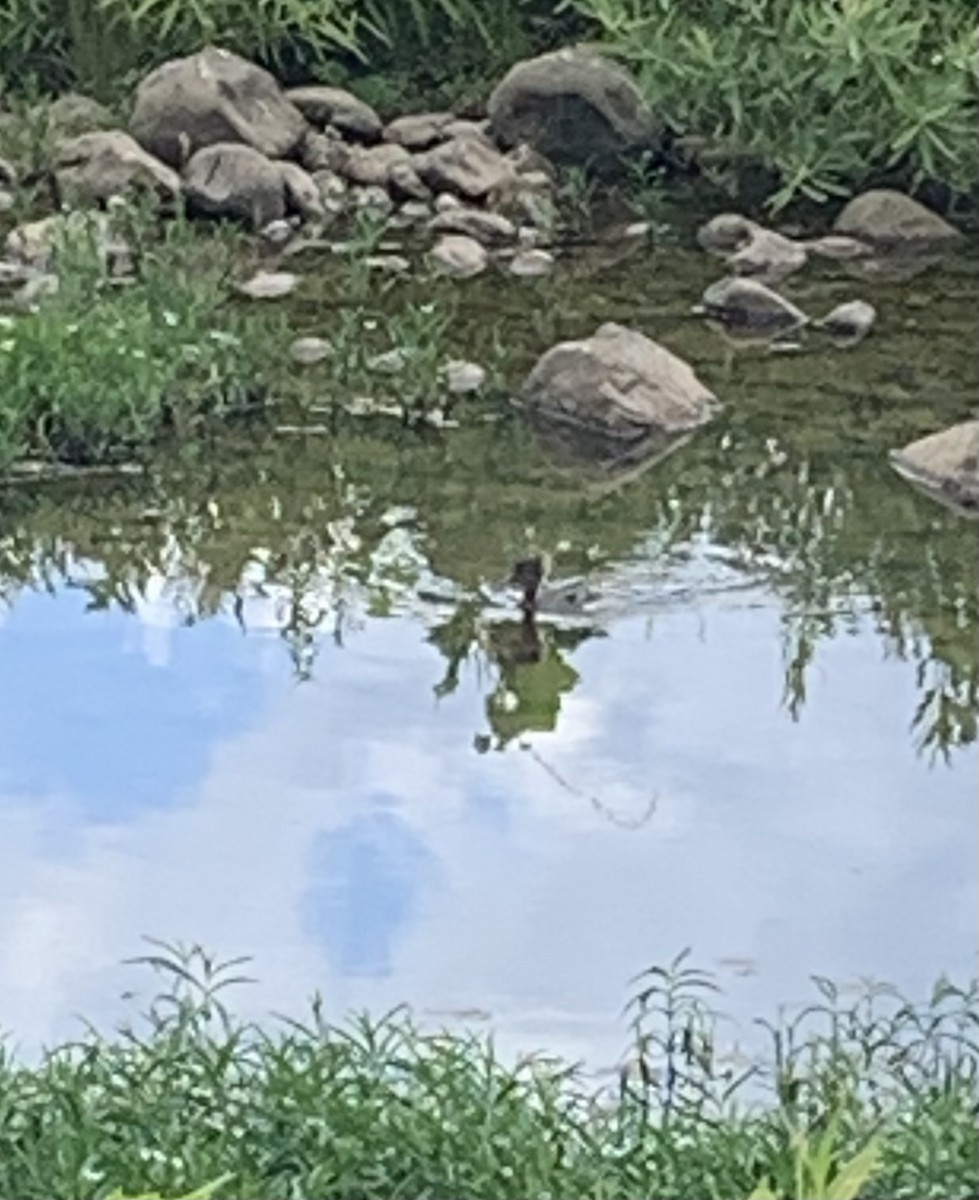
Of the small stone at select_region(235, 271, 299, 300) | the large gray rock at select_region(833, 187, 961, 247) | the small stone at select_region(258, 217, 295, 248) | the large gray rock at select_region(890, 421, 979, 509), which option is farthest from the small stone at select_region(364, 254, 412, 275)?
the large gray rock at select_region(890, 421, 979, 509)

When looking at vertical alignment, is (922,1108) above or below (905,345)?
above

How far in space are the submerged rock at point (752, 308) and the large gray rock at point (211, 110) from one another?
5.75ft

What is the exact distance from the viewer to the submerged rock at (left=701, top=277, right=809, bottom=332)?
24.2 feet

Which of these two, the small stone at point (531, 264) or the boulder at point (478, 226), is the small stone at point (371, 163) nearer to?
the boulder at point (478, 226)

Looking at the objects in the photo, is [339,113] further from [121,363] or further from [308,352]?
[121,363]

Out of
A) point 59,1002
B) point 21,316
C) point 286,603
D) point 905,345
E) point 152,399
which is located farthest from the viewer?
point 905,345

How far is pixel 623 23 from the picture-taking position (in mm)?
8719

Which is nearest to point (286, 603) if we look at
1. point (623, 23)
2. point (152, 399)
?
point (152, 399)

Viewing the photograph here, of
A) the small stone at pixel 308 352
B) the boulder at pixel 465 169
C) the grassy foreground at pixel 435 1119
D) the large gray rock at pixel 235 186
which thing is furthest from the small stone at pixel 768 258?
the grassy foreground at pixel 435 1119

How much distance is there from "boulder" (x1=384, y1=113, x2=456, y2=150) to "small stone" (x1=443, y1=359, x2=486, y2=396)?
2429mm

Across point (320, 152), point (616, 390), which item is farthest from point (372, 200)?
point (616, 390)

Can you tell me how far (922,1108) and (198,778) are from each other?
62.1 inches

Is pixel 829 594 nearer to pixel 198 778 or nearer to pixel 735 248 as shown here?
pixel 198 778

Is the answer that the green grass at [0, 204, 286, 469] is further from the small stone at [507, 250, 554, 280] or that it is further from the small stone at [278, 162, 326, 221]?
the small stone at [278, 162, 326, 221]
